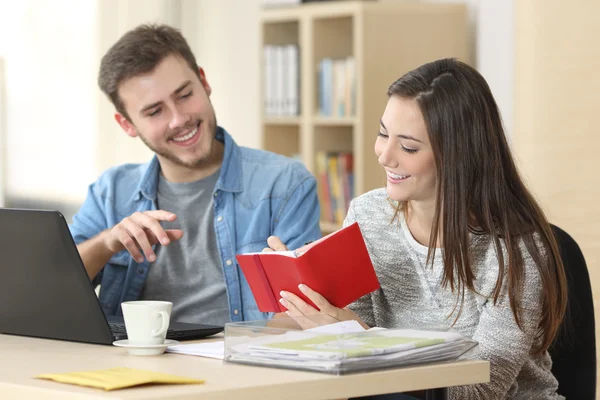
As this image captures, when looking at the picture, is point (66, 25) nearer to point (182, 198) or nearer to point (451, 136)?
point (182, 198)

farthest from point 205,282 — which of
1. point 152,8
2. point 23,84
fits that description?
point 152,8

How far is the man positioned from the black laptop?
1.20 feet

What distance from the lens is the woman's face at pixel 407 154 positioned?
1.67 m

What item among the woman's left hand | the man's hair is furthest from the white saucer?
the man's hair

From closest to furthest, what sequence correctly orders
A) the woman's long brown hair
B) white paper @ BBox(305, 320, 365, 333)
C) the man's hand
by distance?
white paper @ BBox(305, 320, 365, 333) < the woman's long brown hair < the man's hand

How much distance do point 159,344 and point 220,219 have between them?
0.72 metres

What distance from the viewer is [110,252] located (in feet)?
6.61

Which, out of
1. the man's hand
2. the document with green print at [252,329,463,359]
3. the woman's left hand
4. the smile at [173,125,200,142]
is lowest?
the woman's left hand

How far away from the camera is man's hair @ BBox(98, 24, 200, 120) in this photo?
2213 millimetres

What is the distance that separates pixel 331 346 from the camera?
4.06 ft

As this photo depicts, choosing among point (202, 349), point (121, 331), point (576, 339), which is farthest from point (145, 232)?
point (576, 339)

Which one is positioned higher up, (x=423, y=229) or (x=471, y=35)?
(x=471, y=35)

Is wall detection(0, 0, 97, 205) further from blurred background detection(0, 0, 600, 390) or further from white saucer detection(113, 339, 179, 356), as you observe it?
white saucer detection(113, 339, 179, 356)

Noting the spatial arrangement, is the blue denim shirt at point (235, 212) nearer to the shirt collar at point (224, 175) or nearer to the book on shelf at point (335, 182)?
the shirt collar at point (224, 175)
